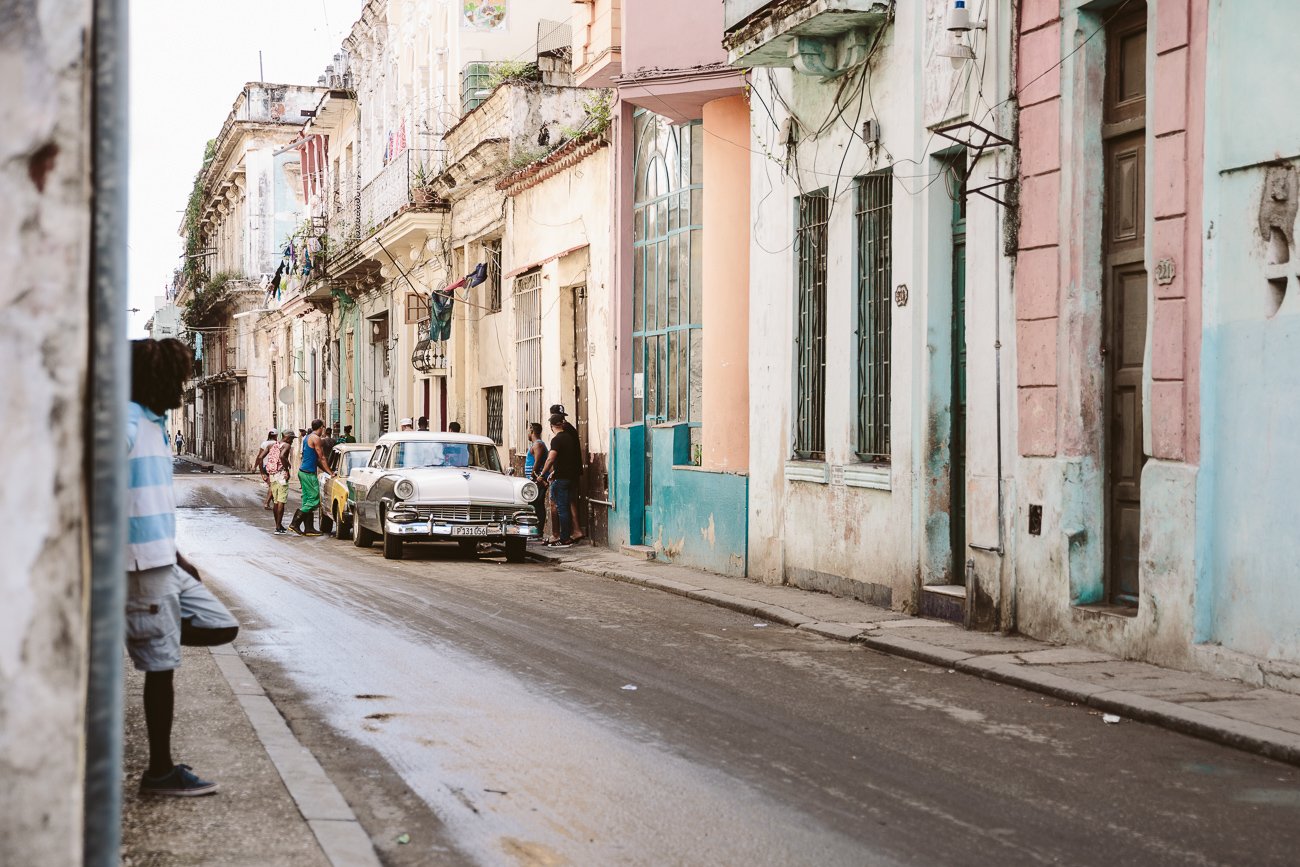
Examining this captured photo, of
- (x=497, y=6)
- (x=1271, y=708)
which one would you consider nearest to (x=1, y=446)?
(x=1271, y=708)

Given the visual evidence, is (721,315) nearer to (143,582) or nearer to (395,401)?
(143,582)

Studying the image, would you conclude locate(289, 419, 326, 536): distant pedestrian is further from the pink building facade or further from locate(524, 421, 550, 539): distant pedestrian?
the pink building facade

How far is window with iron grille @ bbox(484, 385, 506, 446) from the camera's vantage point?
→ 2725cm

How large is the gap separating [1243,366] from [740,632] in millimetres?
4377

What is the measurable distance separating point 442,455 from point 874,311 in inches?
333

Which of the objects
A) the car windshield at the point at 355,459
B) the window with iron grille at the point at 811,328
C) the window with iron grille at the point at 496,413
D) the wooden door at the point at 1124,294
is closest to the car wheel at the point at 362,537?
the car windshield at the point at 355,459

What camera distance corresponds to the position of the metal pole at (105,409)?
2.13 meters

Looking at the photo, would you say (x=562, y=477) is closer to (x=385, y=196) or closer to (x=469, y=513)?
(x=469, y=513)

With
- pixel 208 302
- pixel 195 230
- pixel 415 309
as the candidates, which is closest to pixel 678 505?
pixel 415 309

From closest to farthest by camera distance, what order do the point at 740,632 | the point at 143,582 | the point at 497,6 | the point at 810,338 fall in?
the point at 143,582, the point at 740,632, the point at 810,338, the point at 497,6

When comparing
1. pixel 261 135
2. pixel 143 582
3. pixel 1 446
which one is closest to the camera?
pixel 1 446

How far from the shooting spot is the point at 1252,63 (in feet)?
29.6

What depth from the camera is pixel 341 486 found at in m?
23.6

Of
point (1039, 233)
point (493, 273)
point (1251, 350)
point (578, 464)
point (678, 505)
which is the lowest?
point (678, 505)
